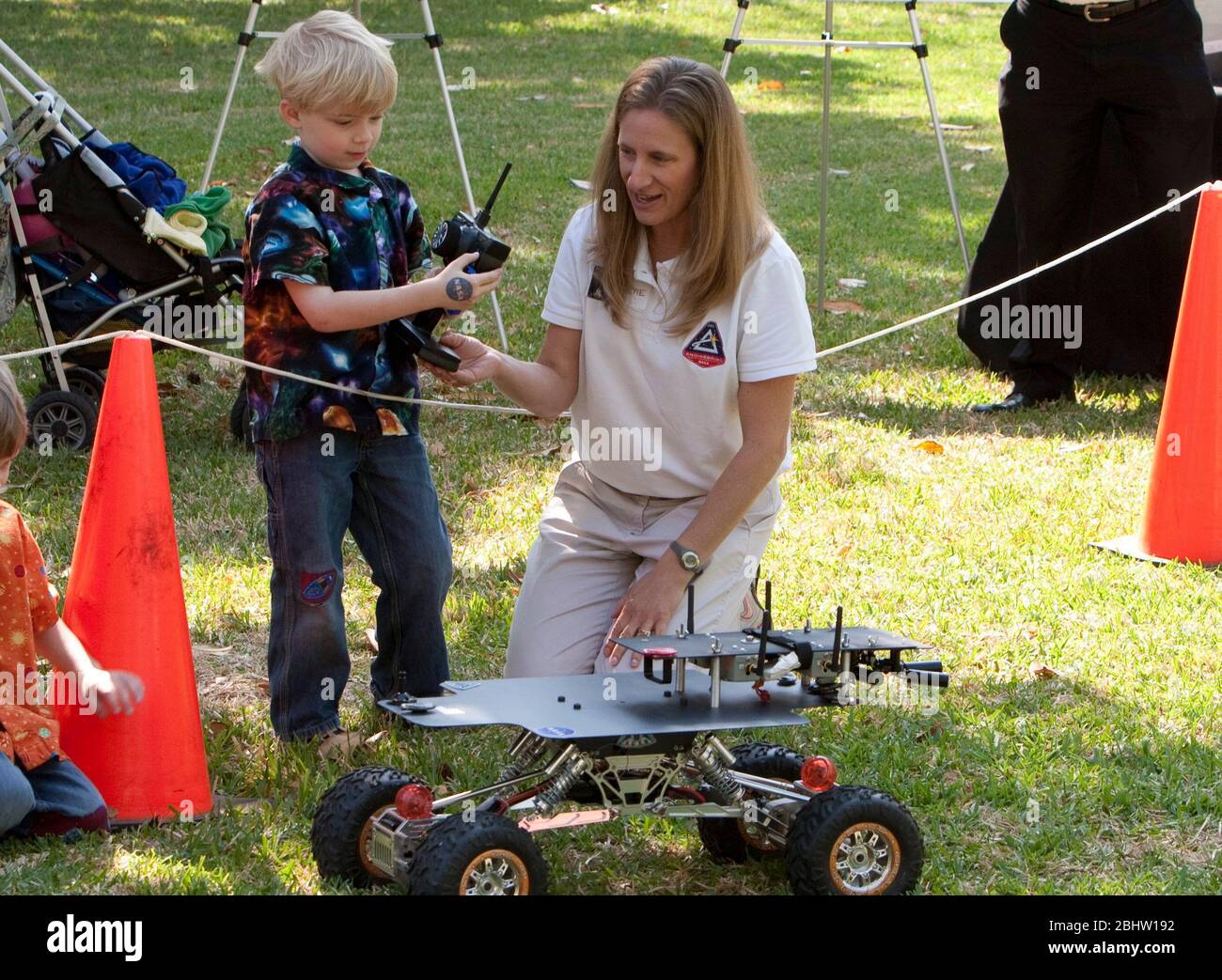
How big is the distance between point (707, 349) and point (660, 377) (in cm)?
13

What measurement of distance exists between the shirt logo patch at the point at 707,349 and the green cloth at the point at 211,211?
9.40 ft

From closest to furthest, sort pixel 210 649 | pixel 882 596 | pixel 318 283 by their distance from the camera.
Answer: pixel 318 283
pixel 210 649
pixel 882 596

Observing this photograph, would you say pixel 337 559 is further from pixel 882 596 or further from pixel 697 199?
pixel 882 596

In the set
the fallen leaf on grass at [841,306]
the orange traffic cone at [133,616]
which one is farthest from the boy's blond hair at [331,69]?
the fallen leaf on grass at [841,306]

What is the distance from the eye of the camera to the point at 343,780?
296 centimetres

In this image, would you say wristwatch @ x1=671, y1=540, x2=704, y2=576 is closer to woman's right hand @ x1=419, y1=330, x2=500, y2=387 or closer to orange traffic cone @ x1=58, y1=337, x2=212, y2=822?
woman's right hand @ x1=419, y1=330, x2=500, y2=387

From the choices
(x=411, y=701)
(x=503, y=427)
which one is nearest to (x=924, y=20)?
(x=503, y=427)

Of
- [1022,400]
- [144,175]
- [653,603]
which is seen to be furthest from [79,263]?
[1022,400]

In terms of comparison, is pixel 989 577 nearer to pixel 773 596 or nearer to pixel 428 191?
pixel 773 596

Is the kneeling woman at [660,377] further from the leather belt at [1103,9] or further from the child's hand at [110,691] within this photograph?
the leather belt at [1103,9]

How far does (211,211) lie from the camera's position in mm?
5852

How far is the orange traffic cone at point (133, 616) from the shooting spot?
3.29 metres

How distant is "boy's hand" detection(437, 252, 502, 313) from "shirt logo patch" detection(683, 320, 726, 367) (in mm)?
467
